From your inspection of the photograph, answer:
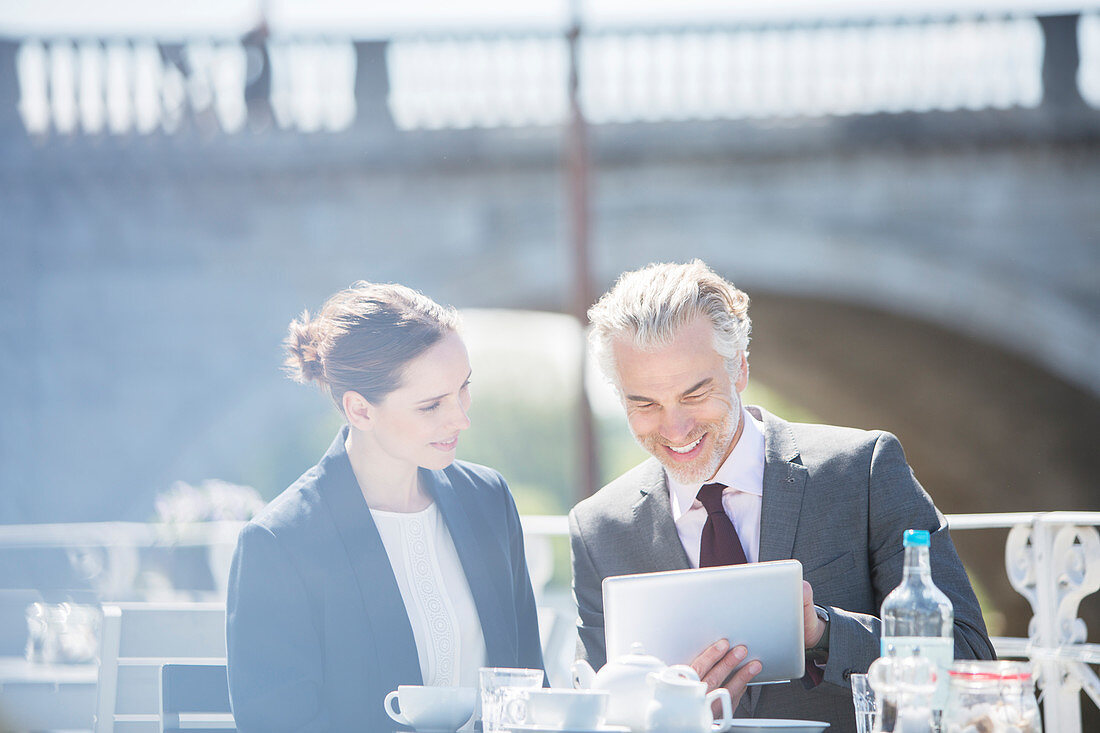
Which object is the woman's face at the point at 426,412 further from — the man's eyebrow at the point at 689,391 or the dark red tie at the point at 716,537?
the dark red tie at the point at 716,537

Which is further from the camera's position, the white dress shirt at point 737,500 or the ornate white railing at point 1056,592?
the ornate white railing at point 1056,592

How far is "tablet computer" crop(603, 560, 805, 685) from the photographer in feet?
6.74

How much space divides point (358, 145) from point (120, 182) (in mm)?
1907

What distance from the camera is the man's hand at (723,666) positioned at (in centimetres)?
205

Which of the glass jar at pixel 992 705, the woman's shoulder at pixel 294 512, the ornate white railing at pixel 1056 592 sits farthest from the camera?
the ornate white railing at pixel 1056 592

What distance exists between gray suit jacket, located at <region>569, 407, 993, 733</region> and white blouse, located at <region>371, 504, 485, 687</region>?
0.99 ft

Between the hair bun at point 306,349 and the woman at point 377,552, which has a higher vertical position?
the hair bun at point 306,349

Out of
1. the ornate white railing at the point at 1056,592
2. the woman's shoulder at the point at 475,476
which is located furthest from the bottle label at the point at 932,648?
the ornate white railing at the point at 1056,592

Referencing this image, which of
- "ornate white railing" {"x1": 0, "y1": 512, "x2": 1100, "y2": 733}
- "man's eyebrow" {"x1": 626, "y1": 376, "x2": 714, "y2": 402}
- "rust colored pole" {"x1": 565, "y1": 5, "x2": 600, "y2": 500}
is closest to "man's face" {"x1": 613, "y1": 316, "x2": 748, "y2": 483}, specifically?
"man's eyebrow" {"x1": 626, "y1": 376, "x2": 714, "y2": 402}

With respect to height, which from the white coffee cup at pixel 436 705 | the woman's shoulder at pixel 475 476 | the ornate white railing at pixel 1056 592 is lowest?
the ornate white railing at pixel 1056 592

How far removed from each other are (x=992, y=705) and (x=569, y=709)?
2.01ft

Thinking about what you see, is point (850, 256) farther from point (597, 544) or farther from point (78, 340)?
point (597, 544)

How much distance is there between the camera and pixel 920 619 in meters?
1.98

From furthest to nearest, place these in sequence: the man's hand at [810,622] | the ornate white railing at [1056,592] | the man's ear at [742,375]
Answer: the ornate white railing at [1056,592] → the man's ear at [742,375] → the man's hand at [810,622]
